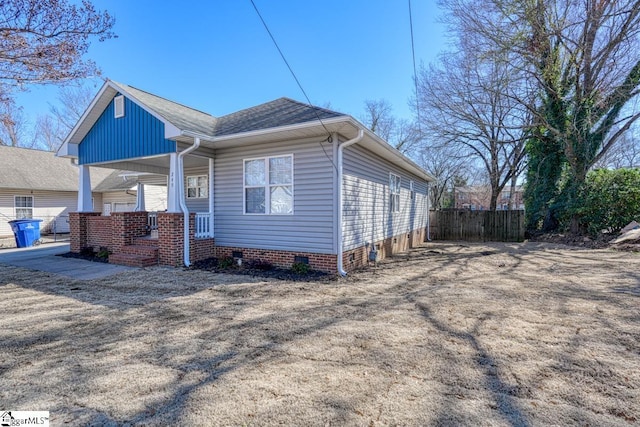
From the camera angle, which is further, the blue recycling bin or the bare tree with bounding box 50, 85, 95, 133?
the bare tree with bounding box 50, 85, 95, 133

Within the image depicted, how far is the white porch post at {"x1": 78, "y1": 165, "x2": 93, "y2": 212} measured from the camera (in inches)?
389

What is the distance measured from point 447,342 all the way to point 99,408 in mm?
3236

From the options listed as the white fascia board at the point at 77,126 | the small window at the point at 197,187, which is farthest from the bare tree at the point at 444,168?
the white fascia board at the point at 77,126

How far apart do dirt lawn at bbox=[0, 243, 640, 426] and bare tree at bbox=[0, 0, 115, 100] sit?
4.58 meters

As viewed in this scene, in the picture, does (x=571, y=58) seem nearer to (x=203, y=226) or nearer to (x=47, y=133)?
(x=203, y=226)

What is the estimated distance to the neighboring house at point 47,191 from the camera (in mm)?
16016

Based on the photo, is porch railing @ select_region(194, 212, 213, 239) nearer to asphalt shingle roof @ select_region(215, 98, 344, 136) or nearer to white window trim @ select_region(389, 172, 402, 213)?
asphalt shingle roof @ select_region(215, 98, 344, 136)

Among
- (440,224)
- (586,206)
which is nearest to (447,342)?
(586,206)

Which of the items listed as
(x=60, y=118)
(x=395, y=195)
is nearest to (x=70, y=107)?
(x=60, y=118)

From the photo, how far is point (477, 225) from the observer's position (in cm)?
1561

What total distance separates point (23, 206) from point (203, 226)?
15.1 m

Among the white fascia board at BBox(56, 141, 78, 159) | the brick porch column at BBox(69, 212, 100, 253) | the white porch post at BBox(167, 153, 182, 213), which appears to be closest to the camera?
the white porch post at BBox(167, 153, 182, 213)

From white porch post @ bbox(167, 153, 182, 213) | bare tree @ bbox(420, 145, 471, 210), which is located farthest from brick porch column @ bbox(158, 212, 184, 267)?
bare tree @ bbox(420, 145, 471, 210)

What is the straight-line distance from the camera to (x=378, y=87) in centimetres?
1130
